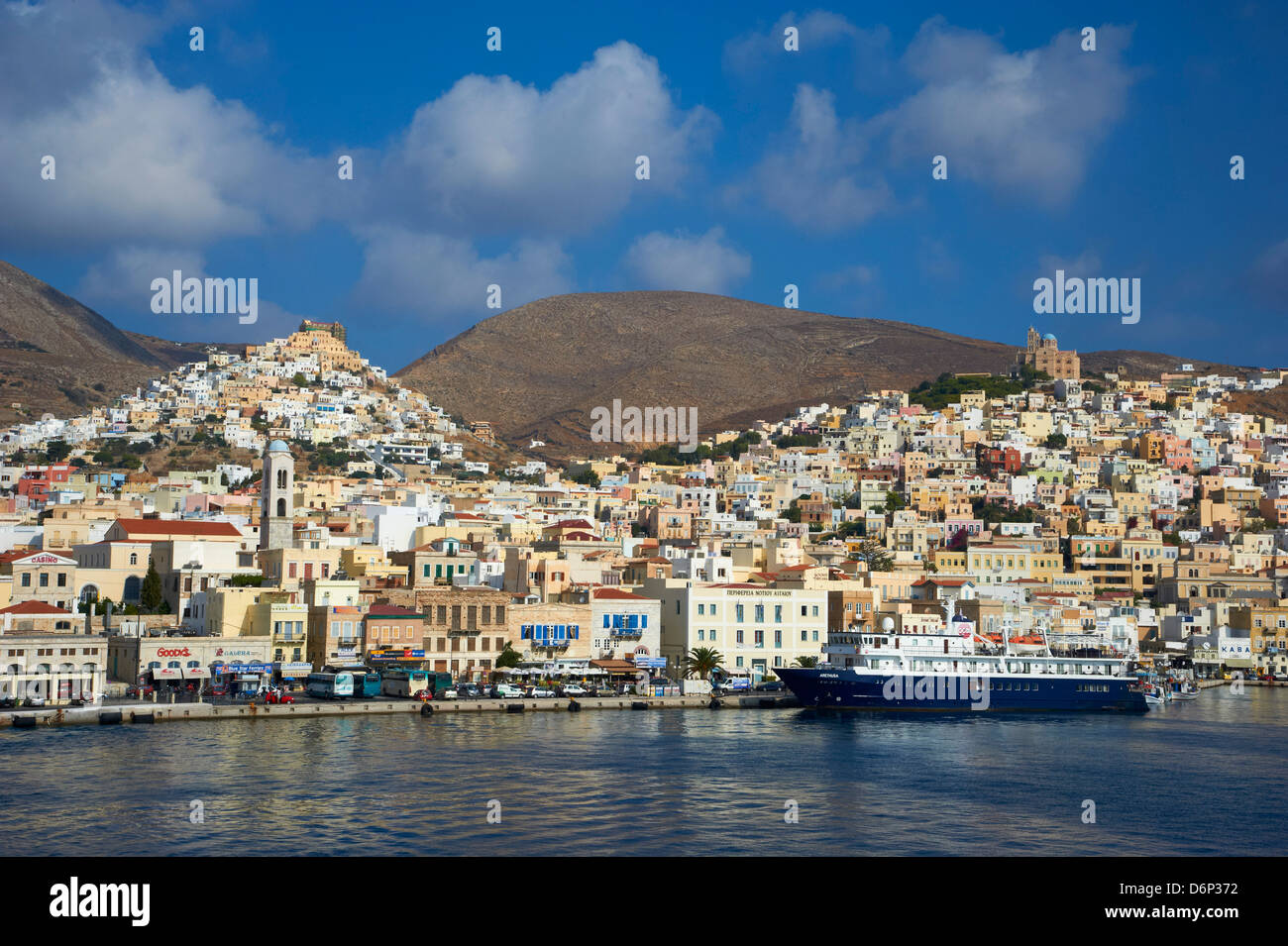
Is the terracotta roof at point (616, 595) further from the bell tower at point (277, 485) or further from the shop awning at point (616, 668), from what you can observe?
→ the bell tower at point (277, 485)

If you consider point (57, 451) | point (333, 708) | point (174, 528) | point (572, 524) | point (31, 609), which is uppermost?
point (57, 451)

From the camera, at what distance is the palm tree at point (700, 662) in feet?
172

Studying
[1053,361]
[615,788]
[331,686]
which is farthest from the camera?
[1053,361]

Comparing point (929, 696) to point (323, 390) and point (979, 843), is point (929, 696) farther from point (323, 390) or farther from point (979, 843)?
point (323, 390)

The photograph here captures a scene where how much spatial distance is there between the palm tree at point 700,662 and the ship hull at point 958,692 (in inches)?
96.7

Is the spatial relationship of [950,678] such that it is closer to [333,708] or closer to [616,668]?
[616,668]

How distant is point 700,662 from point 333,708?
15.4 metres

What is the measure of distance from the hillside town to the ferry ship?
145 inches

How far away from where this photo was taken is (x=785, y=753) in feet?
117

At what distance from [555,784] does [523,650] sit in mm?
22568

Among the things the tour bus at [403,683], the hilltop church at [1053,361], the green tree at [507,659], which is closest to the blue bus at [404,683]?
the tour bus at [403,683]

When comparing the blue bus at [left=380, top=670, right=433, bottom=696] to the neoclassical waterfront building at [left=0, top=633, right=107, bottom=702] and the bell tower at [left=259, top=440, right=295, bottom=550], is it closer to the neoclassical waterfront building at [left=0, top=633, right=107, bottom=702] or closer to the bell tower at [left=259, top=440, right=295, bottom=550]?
the neoclassical waterfront building at [left=0, top=633, right=107, bottom=702]

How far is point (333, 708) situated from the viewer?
41.6 m

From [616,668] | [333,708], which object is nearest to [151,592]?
[333,708]
